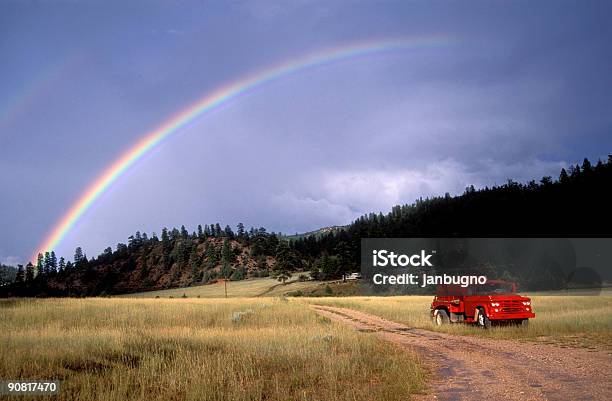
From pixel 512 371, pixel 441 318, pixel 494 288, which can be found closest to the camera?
pixel 512 371

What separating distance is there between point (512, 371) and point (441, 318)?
1408cm

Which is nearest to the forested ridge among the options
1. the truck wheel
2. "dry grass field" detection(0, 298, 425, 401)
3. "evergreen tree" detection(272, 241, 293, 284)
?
"evergreen tree" detection(272, 241, 293, 284)

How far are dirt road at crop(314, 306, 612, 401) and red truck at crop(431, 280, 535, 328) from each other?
11.5ft

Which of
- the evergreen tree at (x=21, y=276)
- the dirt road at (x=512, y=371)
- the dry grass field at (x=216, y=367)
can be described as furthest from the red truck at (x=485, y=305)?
the evergreen tree at (x=21, y=276)

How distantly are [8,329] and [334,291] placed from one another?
291 ft

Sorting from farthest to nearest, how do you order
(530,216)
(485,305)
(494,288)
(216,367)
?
(530,216)
(494,288)
(485,305)
(216,367)

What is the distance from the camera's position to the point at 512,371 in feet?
39.5

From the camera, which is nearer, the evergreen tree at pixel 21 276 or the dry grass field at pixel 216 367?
the dry grass field at pixel 216 367

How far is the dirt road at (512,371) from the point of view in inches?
383

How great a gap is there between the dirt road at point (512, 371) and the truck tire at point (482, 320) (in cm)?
348

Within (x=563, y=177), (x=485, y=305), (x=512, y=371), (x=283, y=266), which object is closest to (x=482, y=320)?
(x=485, y=305)

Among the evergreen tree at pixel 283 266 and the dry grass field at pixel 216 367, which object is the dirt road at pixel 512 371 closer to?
the dry grass field at pixel 216 367

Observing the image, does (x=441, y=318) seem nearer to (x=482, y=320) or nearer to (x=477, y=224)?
(x=482, y=320)

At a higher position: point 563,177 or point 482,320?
point 563,177
